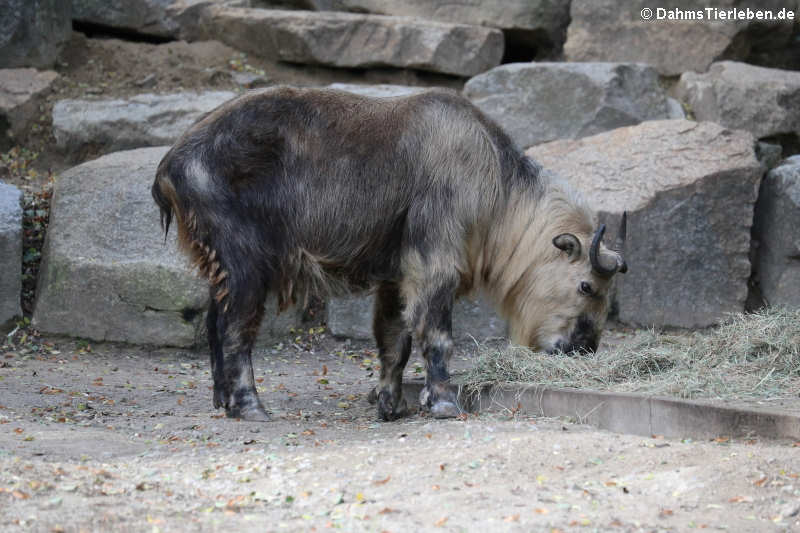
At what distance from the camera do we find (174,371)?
720cm

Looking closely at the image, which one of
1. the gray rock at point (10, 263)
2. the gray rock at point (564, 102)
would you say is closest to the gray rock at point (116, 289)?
the gray rock at point (10, 263)

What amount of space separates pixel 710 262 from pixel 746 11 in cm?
318

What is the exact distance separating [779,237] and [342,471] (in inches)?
215

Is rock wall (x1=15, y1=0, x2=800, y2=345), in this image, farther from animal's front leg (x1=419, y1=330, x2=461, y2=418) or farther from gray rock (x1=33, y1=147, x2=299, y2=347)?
animal's front leg (x1=419, y1=330, x2=461, y2=418)

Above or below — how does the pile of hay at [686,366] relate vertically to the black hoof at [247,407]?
above

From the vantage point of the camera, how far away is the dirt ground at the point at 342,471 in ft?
11.3

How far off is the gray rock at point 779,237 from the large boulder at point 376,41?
→ 3.09 m

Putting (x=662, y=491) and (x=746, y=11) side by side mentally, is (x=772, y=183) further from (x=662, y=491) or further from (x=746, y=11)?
(x=662, y=491)

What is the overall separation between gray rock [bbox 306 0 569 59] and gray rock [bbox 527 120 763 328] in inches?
113

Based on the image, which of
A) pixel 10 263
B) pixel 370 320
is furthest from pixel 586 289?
pixel 10 263

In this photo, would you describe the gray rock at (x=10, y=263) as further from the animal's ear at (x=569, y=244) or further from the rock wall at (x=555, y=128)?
the animal's ear at (x=569, y=244)

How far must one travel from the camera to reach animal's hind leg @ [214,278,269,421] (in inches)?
214

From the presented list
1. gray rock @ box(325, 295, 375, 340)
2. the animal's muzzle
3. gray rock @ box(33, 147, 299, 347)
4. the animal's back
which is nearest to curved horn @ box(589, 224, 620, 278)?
the animal's muzzle

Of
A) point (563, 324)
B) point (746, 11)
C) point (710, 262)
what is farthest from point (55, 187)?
point (746, 11)
